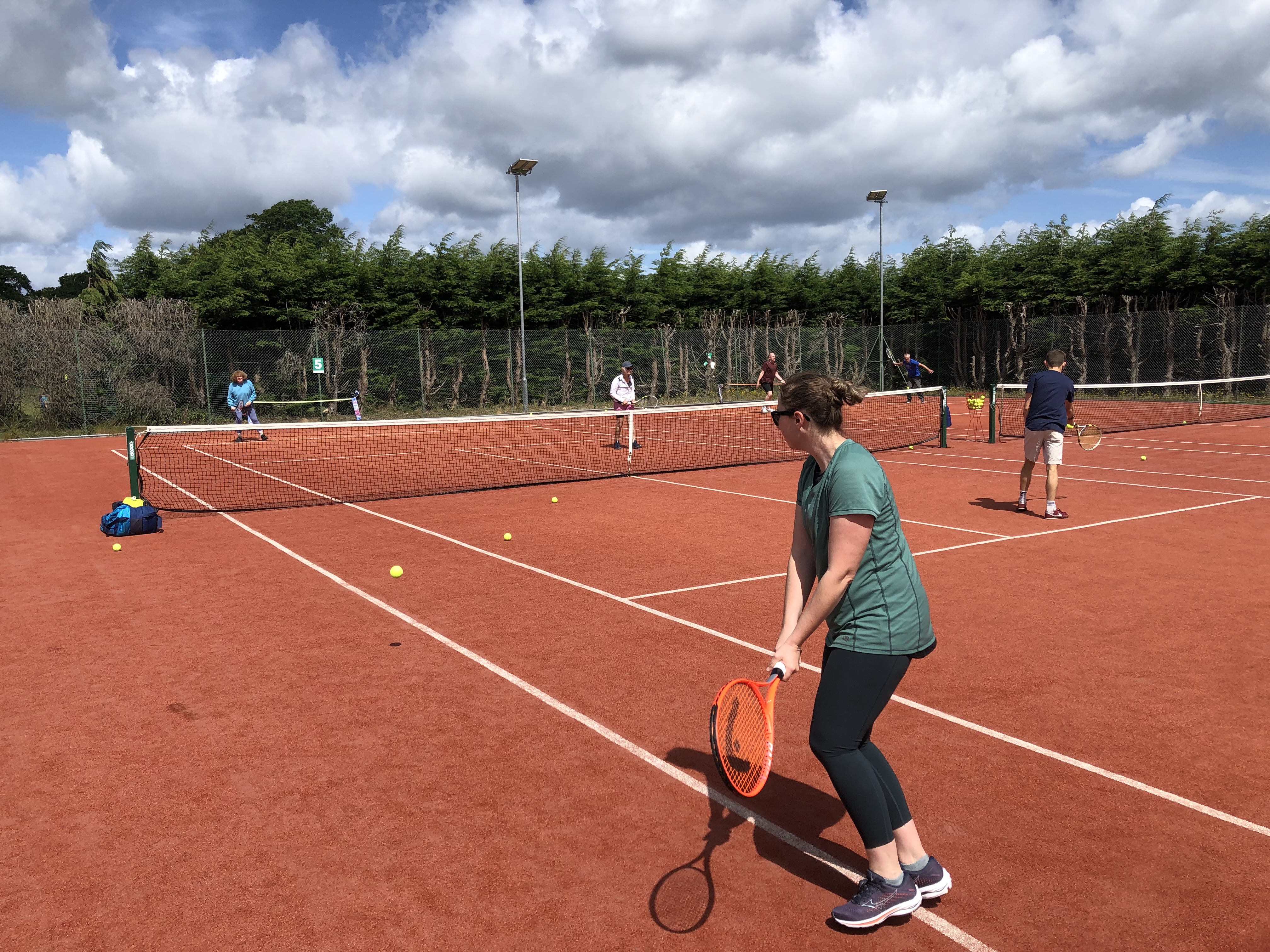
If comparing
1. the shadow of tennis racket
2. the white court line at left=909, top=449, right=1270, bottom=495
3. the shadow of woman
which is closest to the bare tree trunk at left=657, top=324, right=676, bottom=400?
the white court line at left=909, top=449, right=1270, bottom=495

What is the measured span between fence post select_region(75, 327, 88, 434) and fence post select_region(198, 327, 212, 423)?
307 centimetres

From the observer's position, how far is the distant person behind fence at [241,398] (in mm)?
22078

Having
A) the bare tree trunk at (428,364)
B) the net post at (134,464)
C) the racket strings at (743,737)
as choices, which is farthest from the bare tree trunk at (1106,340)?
the racket strings at (743,737)

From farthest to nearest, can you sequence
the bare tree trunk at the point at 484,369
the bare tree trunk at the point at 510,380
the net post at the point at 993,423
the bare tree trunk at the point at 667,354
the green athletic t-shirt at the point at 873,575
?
the bare tree trunk at the point at 667,354, the bare tree trunk at the point at 510,380, the bare tree trunk at the point at 484,369, the net post at the point at 993,423, the green athletic t-shirt at the point at 873,575

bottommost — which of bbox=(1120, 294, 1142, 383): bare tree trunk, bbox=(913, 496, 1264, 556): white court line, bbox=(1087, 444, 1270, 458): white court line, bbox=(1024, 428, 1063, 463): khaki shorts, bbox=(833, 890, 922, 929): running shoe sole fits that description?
bbox=(833, 890, 922, 929): running shoe sole

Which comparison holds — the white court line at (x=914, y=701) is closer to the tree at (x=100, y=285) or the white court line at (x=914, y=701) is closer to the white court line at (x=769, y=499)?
the white court line at (x=769, y=499)

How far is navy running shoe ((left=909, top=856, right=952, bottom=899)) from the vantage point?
3.39 meters

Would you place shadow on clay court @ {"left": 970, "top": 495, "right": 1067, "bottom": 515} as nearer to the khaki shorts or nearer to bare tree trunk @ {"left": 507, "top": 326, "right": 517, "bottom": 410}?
the khaki shorts

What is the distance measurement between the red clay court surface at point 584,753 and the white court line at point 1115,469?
479 cm

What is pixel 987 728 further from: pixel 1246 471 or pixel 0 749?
pixel 1246 471

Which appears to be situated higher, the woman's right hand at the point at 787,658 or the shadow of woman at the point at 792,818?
→ the woman's right hand at the point at 787,658

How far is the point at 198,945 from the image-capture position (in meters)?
3.30

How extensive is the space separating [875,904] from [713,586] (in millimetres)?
4828

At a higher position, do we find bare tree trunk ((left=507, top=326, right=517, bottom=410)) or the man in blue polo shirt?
bare tree trunk ((left=507, top=326, right=517, bottom=410))
